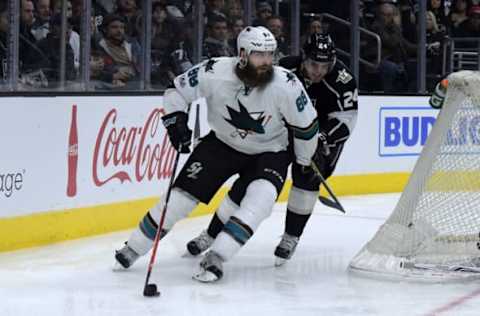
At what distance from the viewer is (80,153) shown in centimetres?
648

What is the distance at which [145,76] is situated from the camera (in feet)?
25.1

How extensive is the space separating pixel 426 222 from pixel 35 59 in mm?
2393

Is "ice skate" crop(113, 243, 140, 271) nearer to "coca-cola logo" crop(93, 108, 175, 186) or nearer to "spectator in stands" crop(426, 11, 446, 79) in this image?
"coca-cola logo" crop(93, 108, 175, 186)

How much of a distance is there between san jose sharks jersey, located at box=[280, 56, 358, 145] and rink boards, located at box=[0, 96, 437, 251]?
4.55 feet

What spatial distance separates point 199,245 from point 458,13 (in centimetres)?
633

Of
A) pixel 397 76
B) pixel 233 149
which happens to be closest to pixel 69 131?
pixel 233 149

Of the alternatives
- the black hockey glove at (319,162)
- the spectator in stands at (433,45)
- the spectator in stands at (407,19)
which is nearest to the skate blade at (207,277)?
the black hockey glove at (319,162)

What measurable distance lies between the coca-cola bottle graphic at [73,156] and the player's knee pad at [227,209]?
41.6 inches

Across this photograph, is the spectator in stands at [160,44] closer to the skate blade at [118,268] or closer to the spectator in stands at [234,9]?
the spectator in stands at [234,9]

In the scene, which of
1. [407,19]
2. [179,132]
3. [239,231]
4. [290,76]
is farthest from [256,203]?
[407,19]

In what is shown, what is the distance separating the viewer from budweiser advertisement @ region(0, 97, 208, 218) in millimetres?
5946

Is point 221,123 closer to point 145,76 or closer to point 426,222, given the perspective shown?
Result: point 426,222

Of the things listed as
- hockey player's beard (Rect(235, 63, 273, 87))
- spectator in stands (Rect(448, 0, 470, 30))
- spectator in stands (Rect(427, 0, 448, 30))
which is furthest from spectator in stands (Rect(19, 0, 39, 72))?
spectator in stands (Rect(448, 0, 470, 30))

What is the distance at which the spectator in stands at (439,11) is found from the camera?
35.5 feet
